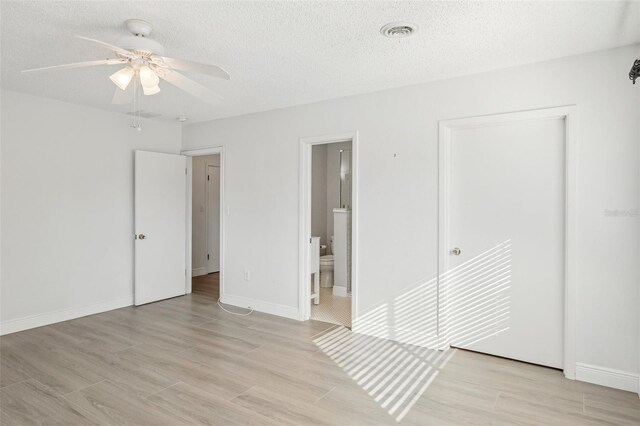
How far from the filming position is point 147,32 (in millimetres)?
2467

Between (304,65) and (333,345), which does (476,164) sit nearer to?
(304,65)

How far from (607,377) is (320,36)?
3.12 metres

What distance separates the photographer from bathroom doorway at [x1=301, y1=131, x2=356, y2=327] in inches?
173

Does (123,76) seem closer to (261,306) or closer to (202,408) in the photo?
(202,408)

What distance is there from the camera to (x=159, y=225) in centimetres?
517

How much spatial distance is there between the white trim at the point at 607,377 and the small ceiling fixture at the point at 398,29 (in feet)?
8.75

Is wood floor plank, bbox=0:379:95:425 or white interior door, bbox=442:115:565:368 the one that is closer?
wood floor plank, bbox=0:379:95:425

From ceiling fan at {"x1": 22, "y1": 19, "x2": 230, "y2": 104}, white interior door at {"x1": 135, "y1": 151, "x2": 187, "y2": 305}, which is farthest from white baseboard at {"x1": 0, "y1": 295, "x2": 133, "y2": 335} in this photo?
ceiling fan at {"x1": 22, "y1": 19, "x2": 230, "y2": 104}

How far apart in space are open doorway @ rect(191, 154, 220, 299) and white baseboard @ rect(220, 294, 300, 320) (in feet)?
5.55

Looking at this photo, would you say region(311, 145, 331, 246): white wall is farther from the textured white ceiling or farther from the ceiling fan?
the ceiling fan

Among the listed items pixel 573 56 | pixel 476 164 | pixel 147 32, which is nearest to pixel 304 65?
pixel 147 32

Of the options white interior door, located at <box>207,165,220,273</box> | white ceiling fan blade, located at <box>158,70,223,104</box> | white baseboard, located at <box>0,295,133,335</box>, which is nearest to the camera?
white ceiling fan blade, located at <box>158,70,223,104</box>

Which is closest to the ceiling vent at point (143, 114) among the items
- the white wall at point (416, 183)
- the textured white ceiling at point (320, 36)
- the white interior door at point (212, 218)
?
the white wall at point (416, 183)

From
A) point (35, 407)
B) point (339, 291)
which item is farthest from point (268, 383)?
point (339, 291)
